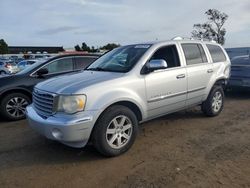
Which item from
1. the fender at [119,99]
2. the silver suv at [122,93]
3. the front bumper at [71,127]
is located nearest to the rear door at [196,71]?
the silver suv at [122,93]

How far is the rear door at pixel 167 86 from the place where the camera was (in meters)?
5.27

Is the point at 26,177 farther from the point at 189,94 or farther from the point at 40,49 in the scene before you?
the point at 40,49

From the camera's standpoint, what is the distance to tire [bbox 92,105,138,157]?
14.7 ft

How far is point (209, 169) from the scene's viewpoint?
4.16 metres

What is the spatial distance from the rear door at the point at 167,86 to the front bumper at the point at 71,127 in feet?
4.17

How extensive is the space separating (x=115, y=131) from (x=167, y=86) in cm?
143

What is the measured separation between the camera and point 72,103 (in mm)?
A: 4340

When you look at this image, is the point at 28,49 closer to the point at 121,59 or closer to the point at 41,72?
the point at 41,72

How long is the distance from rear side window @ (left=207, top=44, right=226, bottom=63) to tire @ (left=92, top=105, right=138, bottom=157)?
3.01m

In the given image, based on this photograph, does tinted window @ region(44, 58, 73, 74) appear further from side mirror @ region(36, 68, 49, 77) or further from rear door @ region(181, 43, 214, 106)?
rear door @ region(181, 43, 214, 106)

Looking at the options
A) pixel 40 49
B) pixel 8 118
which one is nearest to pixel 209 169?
pixel 8 118

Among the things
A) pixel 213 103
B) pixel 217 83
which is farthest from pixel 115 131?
pixel 217 83

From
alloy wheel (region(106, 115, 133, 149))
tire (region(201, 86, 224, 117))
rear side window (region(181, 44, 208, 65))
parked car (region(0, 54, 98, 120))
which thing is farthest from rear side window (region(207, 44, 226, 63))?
parked car (region(0, 54, 98, 120))

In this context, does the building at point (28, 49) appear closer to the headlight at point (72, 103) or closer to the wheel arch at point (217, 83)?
the wheel arch at point (217, 83)
